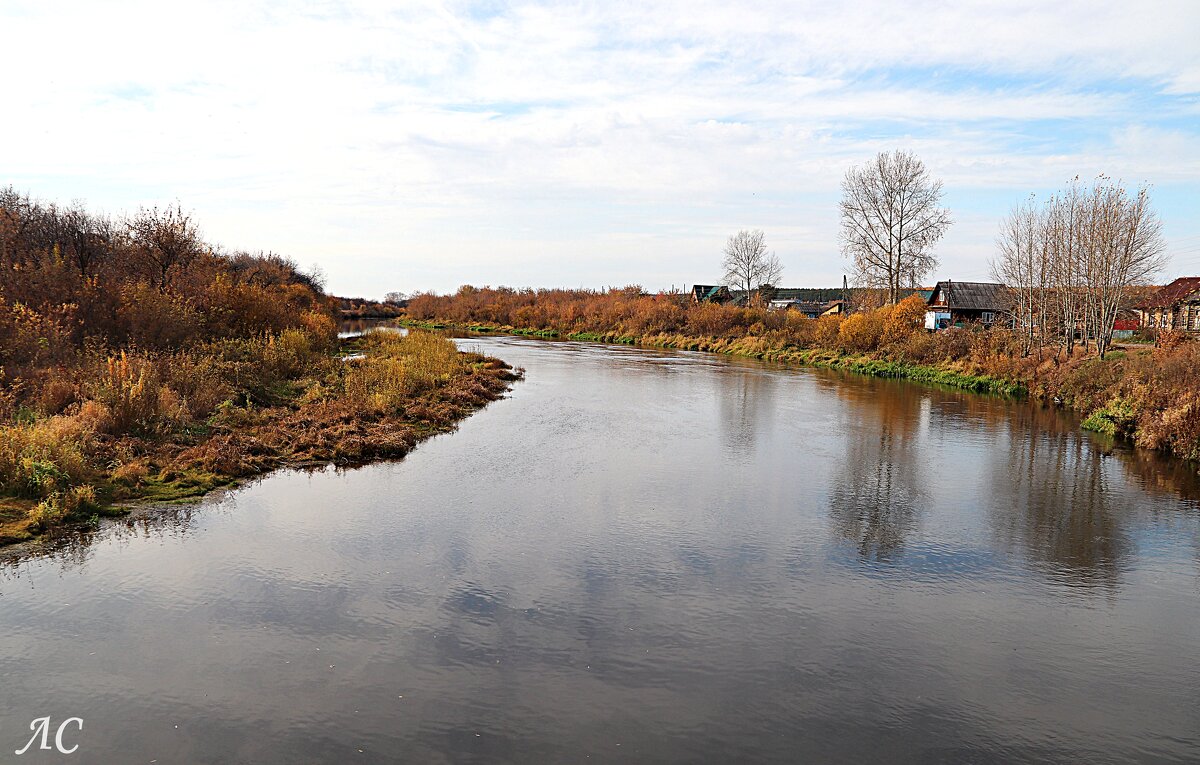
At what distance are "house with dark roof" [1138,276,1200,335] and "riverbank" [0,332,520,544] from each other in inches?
1615

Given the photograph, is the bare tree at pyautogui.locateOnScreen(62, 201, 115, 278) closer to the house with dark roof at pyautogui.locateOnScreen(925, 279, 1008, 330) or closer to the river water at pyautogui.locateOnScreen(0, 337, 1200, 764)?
the river water at pyautogui.locateOnScreen(0, 337, 1200, 764)

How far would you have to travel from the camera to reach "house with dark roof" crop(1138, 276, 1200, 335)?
144ft

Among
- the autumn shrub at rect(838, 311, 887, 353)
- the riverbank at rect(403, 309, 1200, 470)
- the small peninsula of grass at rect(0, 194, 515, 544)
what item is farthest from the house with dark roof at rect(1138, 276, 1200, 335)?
the small peninsula of grass at rect(0, 194, 515, 544)

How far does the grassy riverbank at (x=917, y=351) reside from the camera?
754 inches

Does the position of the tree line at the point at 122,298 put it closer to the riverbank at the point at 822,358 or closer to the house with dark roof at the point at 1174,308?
the riverbank at the point at 822,358

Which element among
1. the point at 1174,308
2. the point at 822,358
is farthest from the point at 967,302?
the point at 822,358

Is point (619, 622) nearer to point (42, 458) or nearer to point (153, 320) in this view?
point (42, 458)

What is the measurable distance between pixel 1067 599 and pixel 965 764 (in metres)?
4.12

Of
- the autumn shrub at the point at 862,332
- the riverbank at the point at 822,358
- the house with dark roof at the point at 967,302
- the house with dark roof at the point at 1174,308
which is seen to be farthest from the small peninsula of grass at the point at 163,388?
the house with dark roof at the point at 967,302

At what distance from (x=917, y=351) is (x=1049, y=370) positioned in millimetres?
8805

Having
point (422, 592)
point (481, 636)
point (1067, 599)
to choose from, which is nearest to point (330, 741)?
point (481, 636)

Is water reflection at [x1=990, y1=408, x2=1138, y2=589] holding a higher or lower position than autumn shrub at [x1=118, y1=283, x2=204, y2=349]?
lower

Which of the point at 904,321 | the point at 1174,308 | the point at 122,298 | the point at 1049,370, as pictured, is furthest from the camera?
the point at 1174,308

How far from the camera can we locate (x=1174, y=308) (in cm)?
4731
